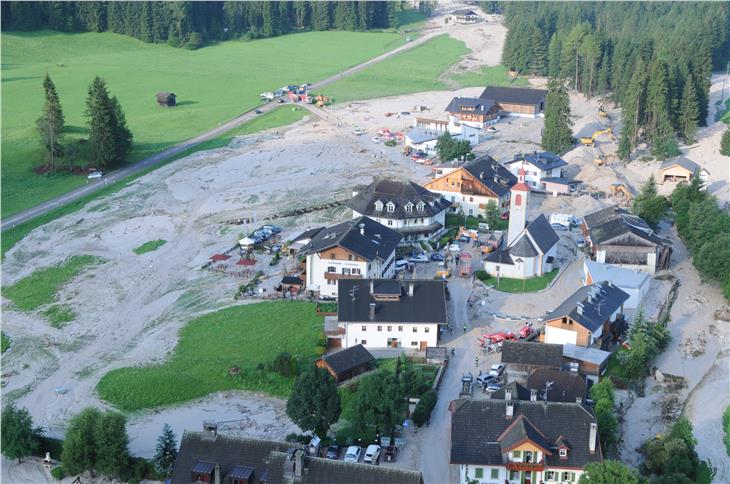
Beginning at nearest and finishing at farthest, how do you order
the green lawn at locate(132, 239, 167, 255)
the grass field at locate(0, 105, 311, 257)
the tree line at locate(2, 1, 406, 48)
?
the green lawn at locate(132, 239, 167, 255)
the grass field at locate(0, 105, 311, 257)
the tree line at locate(2, 1, 406, 48)

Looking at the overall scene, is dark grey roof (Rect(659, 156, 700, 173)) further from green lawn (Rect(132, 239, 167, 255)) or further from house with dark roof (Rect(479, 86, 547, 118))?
green lawn (Rect(132, 239, 167, 255))

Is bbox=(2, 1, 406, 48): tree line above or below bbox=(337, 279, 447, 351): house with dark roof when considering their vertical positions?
above

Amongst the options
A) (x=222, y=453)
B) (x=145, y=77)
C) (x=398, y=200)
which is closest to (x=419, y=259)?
(x=398, y=200)

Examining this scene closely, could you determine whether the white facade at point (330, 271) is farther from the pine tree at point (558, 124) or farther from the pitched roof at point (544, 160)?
the pine tree at point (558, 124)

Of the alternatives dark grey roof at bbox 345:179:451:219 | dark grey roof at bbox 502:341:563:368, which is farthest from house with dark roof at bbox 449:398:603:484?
dark grey roof at bbox 345:179:451:219

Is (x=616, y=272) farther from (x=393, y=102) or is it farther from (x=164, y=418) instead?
(x=393, y=102)

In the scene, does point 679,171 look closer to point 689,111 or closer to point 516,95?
point 689,111

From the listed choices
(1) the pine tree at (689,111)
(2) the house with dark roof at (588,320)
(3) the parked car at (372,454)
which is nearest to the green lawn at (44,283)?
(3) the parked car at (372,454)
